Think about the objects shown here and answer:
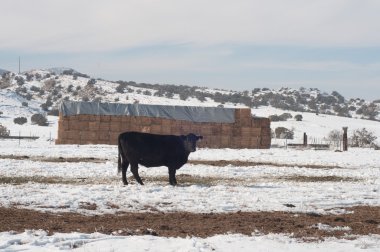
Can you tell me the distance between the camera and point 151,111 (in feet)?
160

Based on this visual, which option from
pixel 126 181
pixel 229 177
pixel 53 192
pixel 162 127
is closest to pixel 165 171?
pixel 229 177

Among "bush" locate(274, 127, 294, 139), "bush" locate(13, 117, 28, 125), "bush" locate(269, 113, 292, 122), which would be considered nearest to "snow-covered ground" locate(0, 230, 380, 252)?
"bush" locate(274, 127, 294, 139)

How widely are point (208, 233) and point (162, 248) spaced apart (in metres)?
1.36

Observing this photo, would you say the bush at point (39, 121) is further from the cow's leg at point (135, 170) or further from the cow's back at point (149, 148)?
the cow's leg at point (135, 170)

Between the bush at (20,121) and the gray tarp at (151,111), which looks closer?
the gray tarp at (151,111)

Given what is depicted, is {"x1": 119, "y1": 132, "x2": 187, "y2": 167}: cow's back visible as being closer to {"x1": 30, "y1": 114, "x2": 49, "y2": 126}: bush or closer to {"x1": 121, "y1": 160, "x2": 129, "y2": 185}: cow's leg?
{"x1": 121, "y1": 160, "x2": 129, "y2": 185}: cow's leg

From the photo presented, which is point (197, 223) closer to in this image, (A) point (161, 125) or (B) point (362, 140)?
(A) point (161, 125)

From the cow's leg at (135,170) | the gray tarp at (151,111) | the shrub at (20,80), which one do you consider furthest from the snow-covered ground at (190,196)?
the shrub at (20,80)

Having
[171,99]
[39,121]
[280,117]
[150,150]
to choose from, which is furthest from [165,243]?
[171,99]

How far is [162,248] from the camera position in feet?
27.0

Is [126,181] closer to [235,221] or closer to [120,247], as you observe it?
[235,221]

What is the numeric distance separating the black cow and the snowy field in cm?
66

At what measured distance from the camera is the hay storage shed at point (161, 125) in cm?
4656

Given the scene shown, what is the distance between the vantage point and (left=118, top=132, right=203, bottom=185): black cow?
1739cm
